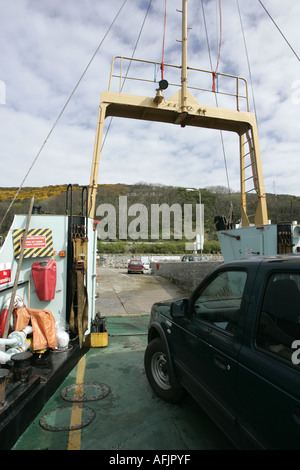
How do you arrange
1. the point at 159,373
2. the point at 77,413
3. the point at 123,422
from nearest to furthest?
the point at 123,422, the point at 77,413, the point at 159,373

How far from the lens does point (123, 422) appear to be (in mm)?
2803

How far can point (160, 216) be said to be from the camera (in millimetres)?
71188

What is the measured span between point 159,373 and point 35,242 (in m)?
2.61

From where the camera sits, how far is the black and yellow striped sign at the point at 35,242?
4211 millimetres

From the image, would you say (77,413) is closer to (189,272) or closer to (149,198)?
(189,272)

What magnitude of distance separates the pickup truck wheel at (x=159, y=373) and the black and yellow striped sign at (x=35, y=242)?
2188 millimetres

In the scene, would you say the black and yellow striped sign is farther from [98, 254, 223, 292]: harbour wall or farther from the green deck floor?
[98, 254, 223, 292]: harbour wall

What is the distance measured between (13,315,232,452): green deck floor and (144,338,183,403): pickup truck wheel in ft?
0.40

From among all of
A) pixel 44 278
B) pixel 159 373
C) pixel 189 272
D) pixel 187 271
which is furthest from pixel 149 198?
pixel 159 373

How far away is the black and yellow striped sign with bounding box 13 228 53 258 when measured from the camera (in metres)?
4.21

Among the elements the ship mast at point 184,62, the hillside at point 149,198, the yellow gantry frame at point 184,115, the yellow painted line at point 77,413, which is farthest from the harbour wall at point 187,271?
the hillside at point 149,198

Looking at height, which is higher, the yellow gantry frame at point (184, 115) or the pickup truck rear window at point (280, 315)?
the yellow gantry frame at point (184, 115)

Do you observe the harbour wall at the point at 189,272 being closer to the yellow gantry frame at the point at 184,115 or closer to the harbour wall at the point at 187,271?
the harbour wall at the point at 187,271

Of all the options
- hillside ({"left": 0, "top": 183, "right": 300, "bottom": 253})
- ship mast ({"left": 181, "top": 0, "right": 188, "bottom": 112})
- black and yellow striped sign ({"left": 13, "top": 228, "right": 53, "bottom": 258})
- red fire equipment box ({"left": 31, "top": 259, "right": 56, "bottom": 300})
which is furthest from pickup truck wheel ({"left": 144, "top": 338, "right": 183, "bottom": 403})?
hillside ({"left": 0, "top": 183, "right": 300, "bottom": 253})
